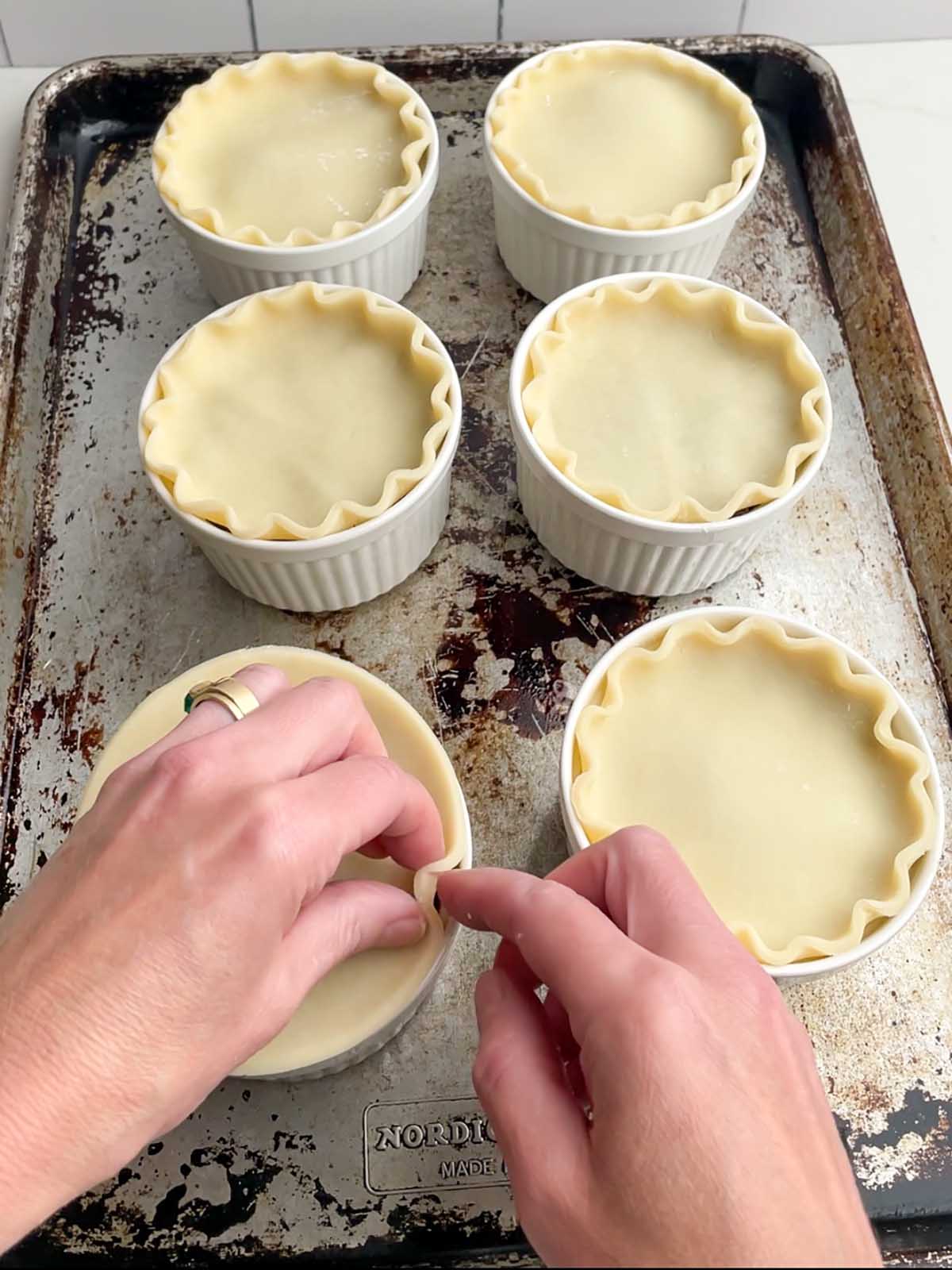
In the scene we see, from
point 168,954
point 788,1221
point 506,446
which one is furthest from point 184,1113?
point 506,446

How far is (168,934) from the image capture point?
79 centimetres

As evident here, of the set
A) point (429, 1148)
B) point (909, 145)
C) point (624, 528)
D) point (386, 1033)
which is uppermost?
point (909, 145)

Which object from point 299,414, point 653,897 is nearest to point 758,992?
point 653,897

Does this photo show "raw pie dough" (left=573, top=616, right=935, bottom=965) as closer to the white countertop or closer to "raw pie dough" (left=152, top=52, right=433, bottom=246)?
the white countertop

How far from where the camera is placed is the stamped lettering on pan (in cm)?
115

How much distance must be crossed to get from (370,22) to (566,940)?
182 cm

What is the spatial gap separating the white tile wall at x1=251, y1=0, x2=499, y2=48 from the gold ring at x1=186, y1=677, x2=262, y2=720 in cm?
152

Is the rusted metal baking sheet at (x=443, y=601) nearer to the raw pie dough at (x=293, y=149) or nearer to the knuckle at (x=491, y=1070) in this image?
the raw pie dough at (x=293, y=149)

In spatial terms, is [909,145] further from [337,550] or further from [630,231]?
[337,550]

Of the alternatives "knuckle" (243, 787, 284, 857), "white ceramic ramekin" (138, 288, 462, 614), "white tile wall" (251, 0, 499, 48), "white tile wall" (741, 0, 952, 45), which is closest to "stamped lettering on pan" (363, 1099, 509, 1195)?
"knuckle" (243, 787, 284, 857)

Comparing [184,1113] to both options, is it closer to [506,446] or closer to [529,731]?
[529,731]

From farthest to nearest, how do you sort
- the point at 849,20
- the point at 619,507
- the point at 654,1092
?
the point at 849,20
the point at 619,507
the point at 654,1092

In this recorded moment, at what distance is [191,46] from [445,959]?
1763 millimetres

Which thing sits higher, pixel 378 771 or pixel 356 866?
pixel 378 771
